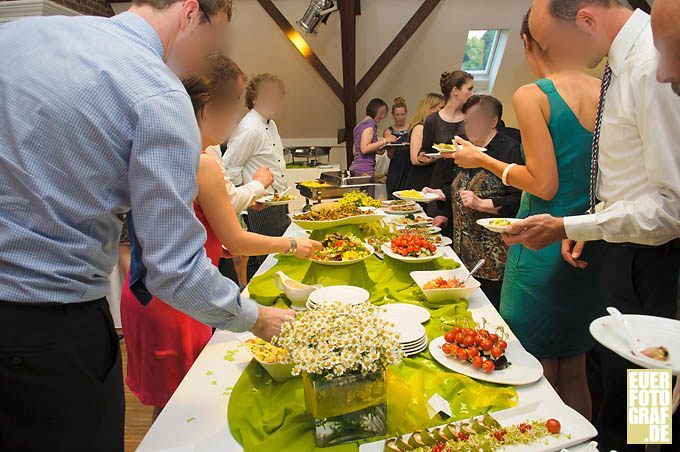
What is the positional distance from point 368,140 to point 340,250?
3.73m

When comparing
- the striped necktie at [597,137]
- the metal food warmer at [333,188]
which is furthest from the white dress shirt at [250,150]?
the striped necktie at [597,137]

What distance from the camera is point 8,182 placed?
884 millimetres

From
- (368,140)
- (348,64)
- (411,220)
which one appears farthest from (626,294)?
(348,64)

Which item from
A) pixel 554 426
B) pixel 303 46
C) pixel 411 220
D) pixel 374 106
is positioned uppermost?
pixel 303 46

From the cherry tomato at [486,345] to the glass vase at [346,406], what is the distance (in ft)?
1.13

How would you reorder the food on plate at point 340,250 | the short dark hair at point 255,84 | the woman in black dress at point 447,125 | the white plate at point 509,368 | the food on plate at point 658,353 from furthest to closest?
the woman in black dress at point 447,125 → the short dark hair at point 255,84 → the food on plate at point 340,250 → the white plate at point 509,368 → the food on plate at point 658,353

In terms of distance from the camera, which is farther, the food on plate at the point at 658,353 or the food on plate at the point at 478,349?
the food on plate at the point at 478,349

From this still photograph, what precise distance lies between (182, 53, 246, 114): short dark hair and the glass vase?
898 millimetres

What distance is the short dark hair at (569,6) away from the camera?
1364mm

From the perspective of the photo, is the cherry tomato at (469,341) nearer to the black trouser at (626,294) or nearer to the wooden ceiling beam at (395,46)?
the black trouser at (626,294)

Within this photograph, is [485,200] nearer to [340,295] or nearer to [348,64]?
[340,295]

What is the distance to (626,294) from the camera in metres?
1.30

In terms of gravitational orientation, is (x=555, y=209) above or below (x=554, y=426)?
above

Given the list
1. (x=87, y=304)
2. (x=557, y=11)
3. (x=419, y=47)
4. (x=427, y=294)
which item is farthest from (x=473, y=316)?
(x=419, y=47)
